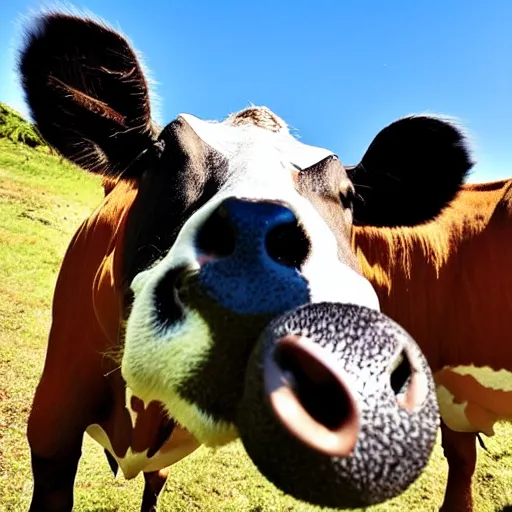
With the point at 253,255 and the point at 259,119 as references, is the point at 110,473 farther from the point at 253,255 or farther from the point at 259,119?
the point at 253,255

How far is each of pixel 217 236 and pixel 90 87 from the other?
1.37 metres

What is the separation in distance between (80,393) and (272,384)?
1.91 meters

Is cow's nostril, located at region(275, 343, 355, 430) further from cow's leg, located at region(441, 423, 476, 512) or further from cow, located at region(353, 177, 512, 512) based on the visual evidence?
cow's leg, located at region(441, 423, 476, 512)

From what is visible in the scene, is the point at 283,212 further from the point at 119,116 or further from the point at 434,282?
the point at 434,282

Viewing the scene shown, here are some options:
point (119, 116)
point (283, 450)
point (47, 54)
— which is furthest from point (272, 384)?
point (47, 54)

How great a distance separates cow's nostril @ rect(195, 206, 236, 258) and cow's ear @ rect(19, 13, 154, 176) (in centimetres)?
104

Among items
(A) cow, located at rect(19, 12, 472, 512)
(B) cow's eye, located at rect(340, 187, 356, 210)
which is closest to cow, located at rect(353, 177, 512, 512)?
(A) cow, located at rect(19, 12, 472, 512)

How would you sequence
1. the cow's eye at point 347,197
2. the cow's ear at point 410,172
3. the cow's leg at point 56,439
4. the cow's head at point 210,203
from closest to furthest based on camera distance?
the cow's head at point 210,203 → the cow's eye at point 347,197 → the cow's ear at point 410,172 → the cow's leg at point 56,439

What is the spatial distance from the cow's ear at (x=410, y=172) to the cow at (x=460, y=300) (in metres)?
1.21

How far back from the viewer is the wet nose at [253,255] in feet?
3.75

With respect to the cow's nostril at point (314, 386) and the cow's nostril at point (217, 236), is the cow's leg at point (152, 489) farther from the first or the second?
the cow's nostril at point (314, 386)

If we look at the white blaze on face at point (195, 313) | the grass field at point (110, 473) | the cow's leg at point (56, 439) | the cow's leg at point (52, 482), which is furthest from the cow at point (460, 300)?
the white blaze on face at point (195, 313)

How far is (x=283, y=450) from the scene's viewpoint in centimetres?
97

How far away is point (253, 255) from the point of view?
1189 millimetres
